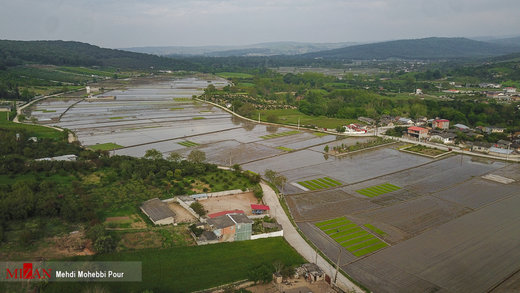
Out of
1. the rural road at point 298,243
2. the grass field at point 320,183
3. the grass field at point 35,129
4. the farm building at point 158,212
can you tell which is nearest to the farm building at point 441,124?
the grass field at point 320,183

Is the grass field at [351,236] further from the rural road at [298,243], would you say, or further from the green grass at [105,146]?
the green grass at [105,146]

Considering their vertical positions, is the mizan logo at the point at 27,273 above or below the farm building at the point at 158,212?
above

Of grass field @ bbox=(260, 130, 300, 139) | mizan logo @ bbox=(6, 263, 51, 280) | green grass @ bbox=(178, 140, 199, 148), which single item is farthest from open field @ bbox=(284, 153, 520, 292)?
green grass @ bbox=(178, 140, 199, 148)

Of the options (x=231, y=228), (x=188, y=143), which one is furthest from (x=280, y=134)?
(x=231, y=228)

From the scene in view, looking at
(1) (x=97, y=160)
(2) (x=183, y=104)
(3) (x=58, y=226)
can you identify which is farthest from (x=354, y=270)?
(2) (x=183, y=104)

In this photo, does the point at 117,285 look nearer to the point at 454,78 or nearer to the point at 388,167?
the point at 388,167

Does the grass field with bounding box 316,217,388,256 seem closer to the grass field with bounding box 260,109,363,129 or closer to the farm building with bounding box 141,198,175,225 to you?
the farm building with bounding box 141,198,175,225
